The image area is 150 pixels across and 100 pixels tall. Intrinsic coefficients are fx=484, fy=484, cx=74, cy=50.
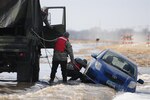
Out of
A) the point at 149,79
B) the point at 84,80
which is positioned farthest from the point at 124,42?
the point at 84,80

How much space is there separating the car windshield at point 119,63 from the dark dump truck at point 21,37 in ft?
7.65

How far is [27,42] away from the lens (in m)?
15.1

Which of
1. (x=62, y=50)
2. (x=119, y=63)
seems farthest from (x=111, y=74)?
(x=62, y=50)

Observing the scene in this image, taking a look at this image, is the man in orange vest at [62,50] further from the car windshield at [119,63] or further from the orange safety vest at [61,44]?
the car windshield at [119,63]

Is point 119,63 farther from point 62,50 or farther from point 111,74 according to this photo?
point 62,50

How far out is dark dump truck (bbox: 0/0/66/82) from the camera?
15.0m

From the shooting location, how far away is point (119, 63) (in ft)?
55.3

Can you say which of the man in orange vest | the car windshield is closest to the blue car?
the car windshield

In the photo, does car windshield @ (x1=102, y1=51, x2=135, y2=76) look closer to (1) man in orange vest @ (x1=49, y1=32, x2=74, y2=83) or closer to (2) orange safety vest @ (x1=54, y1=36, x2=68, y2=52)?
(1) man in orange vest @ (x1=49, y1=32, x2=74, y2=83)

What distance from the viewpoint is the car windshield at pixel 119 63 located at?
54.6 ft

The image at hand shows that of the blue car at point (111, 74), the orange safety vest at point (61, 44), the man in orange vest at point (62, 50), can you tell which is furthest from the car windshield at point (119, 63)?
the orange safety vest at point (61, 44)

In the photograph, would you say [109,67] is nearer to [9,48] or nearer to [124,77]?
[124,77]

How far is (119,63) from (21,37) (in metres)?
3.77

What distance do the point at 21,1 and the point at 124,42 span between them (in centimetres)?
5422
